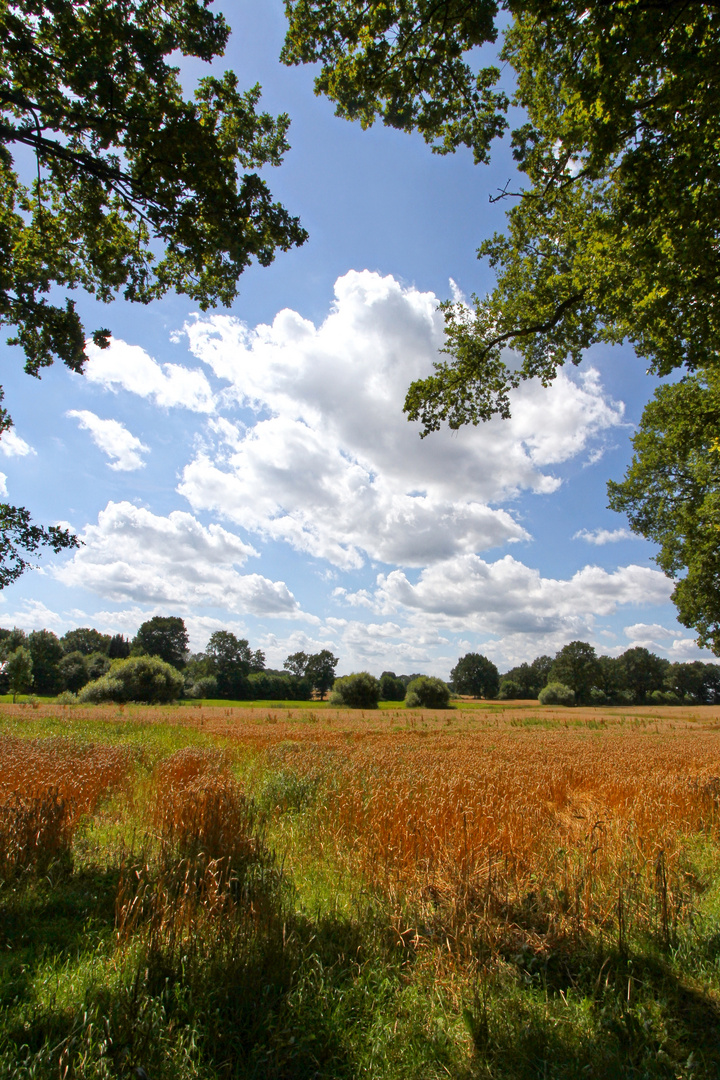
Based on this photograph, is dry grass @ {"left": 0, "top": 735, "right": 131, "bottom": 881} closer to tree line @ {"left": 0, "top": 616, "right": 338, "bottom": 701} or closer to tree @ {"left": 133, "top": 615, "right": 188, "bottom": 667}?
tree line @ {"left": 0, "top": 616, "right": 338, "bottom": 701}

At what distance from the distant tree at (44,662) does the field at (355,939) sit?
96.9 m

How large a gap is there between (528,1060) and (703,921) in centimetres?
281

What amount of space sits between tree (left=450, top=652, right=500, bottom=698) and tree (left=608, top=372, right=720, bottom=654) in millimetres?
113144

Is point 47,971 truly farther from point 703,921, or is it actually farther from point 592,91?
point 592,91

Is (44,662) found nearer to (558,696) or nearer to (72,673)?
(72,673)

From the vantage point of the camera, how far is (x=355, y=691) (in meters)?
73.8

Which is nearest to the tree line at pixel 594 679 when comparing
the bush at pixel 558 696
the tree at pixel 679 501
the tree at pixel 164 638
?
the bush at pixel 558 696

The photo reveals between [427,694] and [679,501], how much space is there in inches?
2276

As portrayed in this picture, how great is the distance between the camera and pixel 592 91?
6.34 meters

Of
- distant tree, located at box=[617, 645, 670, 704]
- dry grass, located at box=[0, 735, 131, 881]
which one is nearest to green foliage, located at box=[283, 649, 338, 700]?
distant tree, located at box=[617, 645, 670, 704]

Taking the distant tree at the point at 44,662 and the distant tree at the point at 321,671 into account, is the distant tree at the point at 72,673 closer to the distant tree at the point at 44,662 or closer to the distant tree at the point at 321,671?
the distant tree at the point at 44,662

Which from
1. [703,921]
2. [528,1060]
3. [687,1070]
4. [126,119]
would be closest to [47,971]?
[528,1060]

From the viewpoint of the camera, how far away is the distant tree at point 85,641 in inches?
4588

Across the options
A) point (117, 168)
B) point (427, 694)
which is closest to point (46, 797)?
point (117, 168)
